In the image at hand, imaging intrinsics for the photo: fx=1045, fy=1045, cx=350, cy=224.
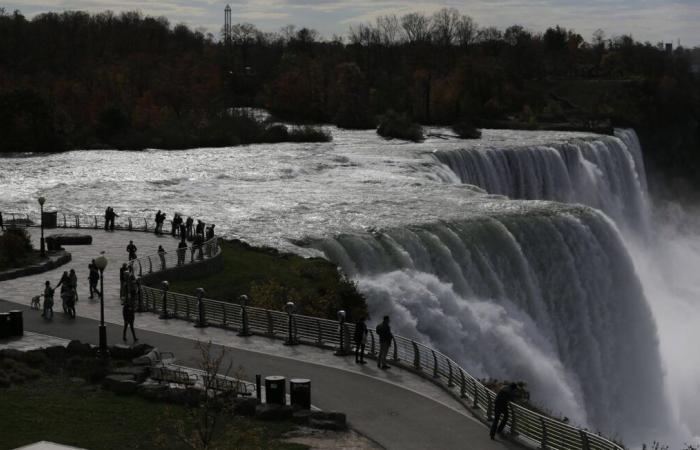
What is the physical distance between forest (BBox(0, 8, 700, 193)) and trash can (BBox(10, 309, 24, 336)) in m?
55.9

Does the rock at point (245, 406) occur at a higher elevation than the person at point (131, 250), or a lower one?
lower

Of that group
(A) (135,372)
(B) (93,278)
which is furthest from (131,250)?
(A) (135,372)

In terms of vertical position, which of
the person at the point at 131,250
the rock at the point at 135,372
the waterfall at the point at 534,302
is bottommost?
the waterfall at the point at 534,302

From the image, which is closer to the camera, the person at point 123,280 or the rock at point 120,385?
the rock at point 120,385

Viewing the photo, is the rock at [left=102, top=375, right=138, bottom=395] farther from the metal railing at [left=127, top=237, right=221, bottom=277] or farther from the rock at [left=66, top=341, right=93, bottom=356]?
the metal railing at [left=127, top=237, right=221, bottom=277]

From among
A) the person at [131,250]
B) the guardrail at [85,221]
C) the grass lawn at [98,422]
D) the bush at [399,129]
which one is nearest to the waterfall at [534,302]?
the person at [131,250]

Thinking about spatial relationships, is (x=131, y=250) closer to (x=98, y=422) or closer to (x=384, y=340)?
(x=384, y=340)

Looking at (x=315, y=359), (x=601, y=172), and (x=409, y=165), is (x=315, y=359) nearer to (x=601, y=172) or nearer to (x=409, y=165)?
(x=409, y=165)

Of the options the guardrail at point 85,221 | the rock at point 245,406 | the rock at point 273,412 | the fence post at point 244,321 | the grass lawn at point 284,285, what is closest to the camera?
the rock at point 273,412

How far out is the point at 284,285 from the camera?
34531mm

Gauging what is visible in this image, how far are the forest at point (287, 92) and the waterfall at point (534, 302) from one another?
45018 mm

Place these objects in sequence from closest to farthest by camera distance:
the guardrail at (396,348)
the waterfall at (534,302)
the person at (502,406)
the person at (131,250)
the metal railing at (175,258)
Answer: the guardrail at (396,348) < the person at (502,406) < the waterfall at (534,302) < the metal railing at (175,258) < the person at (131,250)

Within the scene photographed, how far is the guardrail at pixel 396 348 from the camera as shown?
18.5 m

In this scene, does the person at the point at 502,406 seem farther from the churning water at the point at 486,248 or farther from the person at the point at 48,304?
the person at the point at 48,304
